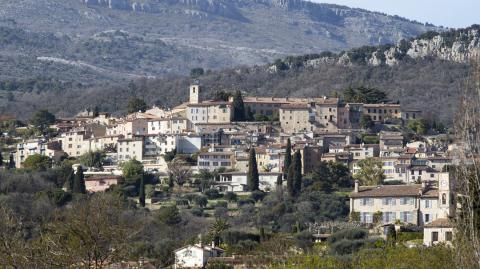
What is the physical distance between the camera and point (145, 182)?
8306 cm

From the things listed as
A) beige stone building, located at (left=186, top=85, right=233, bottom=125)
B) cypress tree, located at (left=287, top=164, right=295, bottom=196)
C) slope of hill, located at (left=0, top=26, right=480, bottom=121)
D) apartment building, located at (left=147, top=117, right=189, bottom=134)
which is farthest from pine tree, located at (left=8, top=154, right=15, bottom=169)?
slope of hill, located at (left=0, top=26, right=480, bottom=121)

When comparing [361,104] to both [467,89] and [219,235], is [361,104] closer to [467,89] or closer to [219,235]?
[219,235]

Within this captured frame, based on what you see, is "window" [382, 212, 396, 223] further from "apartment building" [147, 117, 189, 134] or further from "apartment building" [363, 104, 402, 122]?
"apartment building" [363, 104, 402, 122]

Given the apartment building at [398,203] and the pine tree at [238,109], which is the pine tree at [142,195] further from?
the pine tree at [238,109]

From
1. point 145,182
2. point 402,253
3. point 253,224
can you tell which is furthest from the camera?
point 145,182

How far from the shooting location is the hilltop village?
226 ft

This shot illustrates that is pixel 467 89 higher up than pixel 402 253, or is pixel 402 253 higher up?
pixel 467 89

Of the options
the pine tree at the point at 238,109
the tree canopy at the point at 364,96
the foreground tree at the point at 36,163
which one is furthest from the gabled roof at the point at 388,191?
the tree canopy at the point at 364,96

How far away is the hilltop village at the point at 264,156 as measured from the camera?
68812mm

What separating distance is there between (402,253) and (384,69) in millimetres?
94747

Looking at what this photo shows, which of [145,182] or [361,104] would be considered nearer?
[145,182]

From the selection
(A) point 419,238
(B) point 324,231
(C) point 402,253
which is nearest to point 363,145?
(B) point 324,231

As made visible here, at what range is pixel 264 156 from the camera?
8606cm

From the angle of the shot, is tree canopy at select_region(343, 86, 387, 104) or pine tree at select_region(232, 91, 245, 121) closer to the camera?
pine tree at select_region(232, 91, 245, 121)
